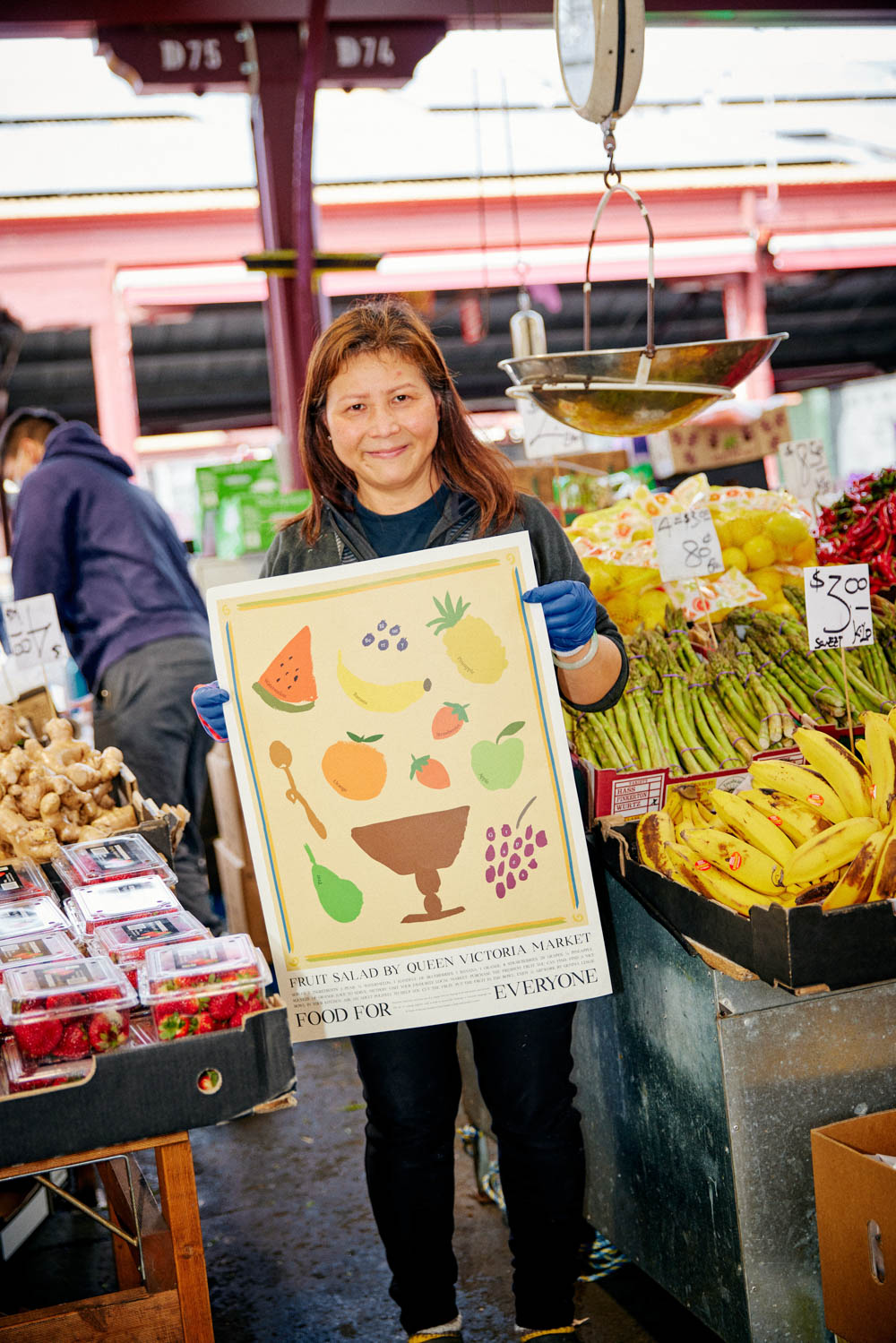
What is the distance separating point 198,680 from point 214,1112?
8.55ft

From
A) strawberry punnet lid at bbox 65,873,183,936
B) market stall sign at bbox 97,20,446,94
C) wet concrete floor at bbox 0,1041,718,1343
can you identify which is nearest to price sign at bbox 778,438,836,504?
wet concrete floor at bbox 0,1041,718,1343

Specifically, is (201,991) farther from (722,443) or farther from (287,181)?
(287,181)

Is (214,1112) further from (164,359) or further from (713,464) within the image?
(164,359)

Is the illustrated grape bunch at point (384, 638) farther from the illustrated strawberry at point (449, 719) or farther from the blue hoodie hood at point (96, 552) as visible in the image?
the blue hoodie hood at point (96, 552)

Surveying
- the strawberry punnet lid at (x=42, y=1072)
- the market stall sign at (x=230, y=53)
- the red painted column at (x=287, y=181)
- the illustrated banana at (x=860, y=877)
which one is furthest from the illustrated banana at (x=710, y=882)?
the market stall sign at (x=230, y=53)

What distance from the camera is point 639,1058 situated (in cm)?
215

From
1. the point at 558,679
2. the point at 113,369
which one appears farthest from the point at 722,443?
the point at 113,369

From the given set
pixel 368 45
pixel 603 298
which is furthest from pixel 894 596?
pixel 603 298

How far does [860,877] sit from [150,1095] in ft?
3.55

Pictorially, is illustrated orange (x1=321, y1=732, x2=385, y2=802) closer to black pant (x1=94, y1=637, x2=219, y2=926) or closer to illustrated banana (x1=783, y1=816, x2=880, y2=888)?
illustrated banana (x1=783, y1=816, x2=880, y2=888)

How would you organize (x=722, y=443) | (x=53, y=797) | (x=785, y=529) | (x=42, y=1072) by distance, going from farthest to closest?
(x=722, y=443), (x=785, y=529), (x=53, y=797), (x=42, y=1072)

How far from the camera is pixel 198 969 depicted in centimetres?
146

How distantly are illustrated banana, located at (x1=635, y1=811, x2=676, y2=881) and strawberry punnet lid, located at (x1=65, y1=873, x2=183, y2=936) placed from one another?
822 millimetres

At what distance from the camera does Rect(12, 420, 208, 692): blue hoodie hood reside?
3830 mm
